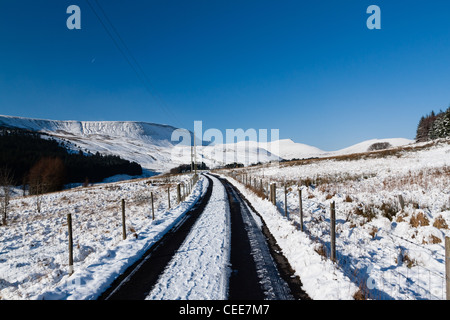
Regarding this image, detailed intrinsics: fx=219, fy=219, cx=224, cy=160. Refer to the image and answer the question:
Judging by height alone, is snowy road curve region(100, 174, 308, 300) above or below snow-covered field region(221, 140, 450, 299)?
below

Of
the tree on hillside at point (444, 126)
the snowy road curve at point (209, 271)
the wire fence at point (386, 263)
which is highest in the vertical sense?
the tree on hillside at point (444, 126)

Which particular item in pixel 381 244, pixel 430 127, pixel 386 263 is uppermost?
pixel 430 127

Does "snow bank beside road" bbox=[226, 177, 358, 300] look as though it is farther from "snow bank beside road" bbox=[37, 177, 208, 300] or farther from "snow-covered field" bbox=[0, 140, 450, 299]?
"snow bank beside road" bbox=[37, 177, 208, 300]

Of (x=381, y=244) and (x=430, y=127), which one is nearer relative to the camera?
(x=381, y=244)

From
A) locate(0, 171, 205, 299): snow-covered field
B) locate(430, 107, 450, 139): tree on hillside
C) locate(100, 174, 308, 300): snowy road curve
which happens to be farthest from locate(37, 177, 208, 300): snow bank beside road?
locate(430, 107, 450, 139): tree on hillside

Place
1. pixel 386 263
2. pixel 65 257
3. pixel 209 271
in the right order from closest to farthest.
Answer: pixel 209 271 < pixel 386 263 < pixel 65 257

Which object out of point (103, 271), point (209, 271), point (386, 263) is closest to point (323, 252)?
point (386, 263)

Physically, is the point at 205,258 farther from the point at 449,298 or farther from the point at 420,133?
the point at 420,133

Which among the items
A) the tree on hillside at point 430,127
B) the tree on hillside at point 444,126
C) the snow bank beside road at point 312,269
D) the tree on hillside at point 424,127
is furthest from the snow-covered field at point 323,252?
the tree on hillside at point 424,127

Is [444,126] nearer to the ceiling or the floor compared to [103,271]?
nearer to the ceiling

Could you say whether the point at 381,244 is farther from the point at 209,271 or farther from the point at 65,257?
the point at 65,257

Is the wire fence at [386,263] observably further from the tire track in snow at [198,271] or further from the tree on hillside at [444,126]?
the tree on hillside at [444,126]
